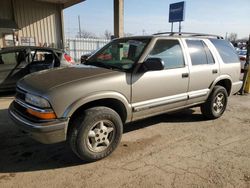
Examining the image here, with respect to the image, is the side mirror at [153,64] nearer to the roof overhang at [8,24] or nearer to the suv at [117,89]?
the suv at [117,89]

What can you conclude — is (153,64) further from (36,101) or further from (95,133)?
(36,101)

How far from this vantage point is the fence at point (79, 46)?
55.4 feet

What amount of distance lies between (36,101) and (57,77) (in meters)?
0.52

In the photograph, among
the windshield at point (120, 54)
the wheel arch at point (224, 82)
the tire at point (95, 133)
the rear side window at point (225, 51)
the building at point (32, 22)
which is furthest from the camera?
the building at point (32, 22)

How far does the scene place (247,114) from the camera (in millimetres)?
5992

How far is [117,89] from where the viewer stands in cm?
353

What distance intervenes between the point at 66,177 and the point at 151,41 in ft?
8.14

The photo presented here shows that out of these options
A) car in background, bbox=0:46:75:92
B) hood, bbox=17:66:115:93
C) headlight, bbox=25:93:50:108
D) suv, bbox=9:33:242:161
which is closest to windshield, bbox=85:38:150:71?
suv, bbox=9:33:242:161

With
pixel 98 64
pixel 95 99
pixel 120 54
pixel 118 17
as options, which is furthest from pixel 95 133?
pixel 118 17

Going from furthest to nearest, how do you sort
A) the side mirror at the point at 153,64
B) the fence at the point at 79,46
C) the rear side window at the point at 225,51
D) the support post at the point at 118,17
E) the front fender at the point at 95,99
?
1. the fence at the point at 79,46
2. the support post at the point at 118,17
3. the rear side window at the point at 225,51
4. the side mirror at the point at 153,64
5. the front fender at the point at 95,99

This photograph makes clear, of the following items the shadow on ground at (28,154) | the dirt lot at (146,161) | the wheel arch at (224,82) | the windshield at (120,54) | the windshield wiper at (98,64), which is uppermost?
the windshield at (120,54)

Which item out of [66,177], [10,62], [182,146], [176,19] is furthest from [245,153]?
[176,19]

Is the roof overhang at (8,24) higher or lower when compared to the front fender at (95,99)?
higher

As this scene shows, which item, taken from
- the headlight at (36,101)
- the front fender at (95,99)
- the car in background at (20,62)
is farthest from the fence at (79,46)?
the headlight at (36,101)
